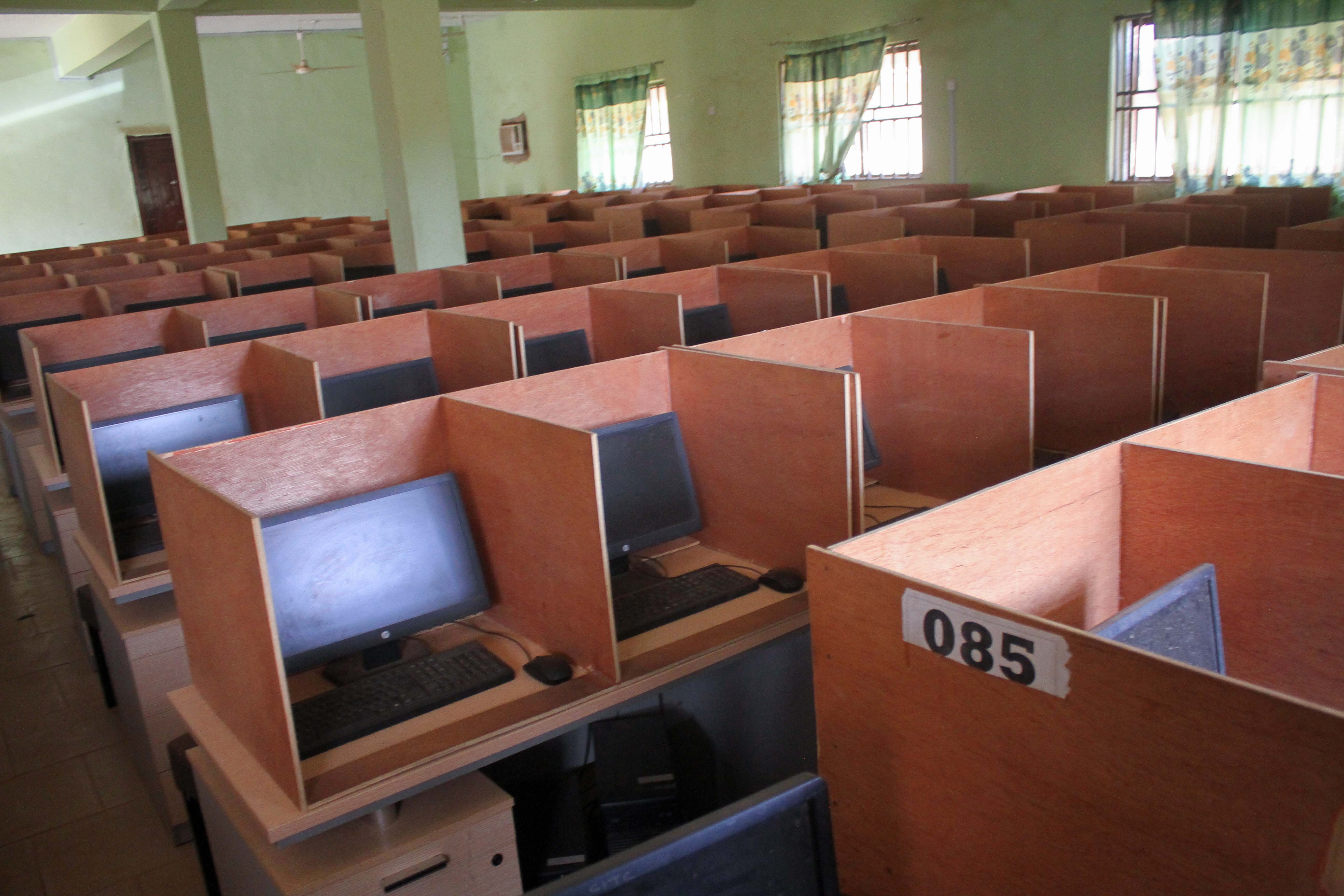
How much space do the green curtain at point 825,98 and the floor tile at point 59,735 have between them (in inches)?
325

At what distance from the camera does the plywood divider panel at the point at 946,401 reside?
2.69m

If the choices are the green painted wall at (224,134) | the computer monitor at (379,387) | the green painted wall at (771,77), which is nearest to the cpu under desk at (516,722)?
the computer monitor at (379,387)

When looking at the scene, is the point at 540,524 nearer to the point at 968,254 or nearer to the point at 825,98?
the point at 968,254

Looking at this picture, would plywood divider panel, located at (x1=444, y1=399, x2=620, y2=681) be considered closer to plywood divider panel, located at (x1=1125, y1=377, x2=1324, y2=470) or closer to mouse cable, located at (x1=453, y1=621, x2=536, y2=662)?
mouse cable, located at (x1=453, y1=621, x2=536, y2=662)

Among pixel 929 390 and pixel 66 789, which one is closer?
pixel 929 390

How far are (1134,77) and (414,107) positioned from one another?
5474 mm

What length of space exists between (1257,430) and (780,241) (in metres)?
3.83

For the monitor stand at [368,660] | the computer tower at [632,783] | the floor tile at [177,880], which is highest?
the monitor stand at [368,660]

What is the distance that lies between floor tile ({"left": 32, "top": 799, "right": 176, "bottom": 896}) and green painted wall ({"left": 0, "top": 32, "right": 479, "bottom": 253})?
38.5 feet

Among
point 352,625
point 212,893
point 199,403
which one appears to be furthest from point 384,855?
point 199,403

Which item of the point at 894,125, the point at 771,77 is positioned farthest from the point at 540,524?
the point at 771,77

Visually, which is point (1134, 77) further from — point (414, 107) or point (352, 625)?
point (352, 625)

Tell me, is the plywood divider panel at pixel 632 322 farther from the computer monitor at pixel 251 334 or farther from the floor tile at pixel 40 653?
the floor tile at pixel 40 653

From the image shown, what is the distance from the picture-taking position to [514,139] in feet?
48.3
